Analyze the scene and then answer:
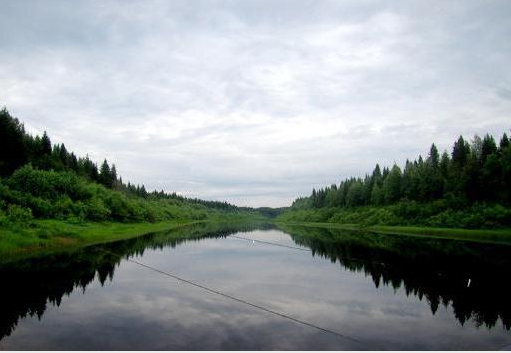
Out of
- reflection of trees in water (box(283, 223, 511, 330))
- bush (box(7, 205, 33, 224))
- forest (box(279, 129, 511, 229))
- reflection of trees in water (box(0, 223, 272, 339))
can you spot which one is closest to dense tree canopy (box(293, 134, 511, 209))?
forest (box(279, 129, 511, 229))

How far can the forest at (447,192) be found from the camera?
69.8 metres

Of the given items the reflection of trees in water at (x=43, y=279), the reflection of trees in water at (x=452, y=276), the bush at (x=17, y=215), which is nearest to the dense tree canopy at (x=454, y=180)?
the reflection of trees in water at (x=452, y=276)

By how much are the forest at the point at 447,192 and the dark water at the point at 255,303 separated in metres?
39.2

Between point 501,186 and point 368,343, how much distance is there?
2815 inches

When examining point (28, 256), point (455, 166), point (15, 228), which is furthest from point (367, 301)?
point (455, 166)

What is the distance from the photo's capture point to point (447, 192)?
85.9 metres

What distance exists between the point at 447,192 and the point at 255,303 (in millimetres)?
78375

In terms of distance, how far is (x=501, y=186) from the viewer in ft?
236

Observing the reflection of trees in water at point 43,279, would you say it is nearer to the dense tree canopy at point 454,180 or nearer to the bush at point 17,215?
the bush at point 17,215

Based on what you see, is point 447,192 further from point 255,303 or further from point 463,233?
point 255,303

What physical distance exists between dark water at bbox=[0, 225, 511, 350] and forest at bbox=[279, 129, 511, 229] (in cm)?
3916

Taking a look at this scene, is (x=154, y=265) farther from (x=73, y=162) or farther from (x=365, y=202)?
(x=365, y=202)

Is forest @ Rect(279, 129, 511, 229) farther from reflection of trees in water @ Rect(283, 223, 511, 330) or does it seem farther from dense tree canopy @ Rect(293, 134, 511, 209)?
reflection of trees in water @ Rect(283, 223, 511, 330)

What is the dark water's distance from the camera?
14367 mm
